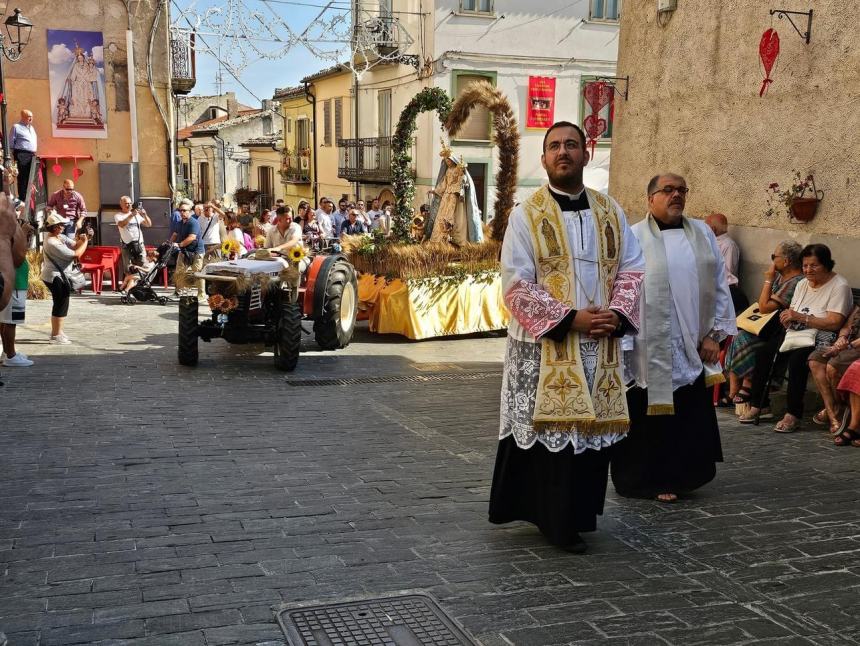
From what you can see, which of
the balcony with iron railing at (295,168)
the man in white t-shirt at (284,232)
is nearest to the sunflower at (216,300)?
the man in white t-shirt at (284,232)

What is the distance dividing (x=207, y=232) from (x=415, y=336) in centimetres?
686

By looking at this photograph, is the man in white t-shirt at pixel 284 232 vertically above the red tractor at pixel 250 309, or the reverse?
the man in white t-shirt at pixel 284 232

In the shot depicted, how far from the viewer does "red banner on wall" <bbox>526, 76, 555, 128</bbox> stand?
26.5 m

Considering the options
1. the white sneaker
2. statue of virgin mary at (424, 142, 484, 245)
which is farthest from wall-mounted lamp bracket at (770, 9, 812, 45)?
the white sneaker

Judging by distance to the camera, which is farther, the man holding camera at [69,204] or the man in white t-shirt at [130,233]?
the man holding camera at [69,204]

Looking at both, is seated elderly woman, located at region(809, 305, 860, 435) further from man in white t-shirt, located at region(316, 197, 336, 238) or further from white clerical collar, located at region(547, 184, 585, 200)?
man in white t-shirt, located at region(316, 197, 336, 238)

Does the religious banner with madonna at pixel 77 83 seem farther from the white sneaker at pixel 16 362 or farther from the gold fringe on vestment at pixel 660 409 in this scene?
the gold fringe on vestment at pixel 660 409

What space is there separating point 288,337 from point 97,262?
847 centimetres

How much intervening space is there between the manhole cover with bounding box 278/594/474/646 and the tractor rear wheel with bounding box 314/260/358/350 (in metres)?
7.71

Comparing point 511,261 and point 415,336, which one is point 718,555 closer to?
point 511,261

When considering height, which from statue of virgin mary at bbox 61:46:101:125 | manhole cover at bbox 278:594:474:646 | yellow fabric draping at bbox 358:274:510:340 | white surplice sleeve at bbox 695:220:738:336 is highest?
statue of virgin mary at bbox 61:46:101:125

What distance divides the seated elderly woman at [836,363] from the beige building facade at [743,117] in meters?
0.83

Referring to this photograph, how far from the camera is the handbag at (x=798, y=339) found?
7.53m

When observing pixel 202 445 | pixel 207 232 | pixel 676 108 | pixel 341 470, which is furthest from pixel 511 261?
pixel 207 232
